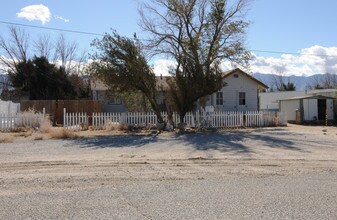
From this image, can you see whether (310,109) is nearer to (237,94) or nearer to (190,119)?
(237,94)

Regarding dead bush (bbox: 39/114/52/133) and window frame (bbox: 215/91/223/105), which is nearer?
dead bush (bbox: 39/114/52/133)

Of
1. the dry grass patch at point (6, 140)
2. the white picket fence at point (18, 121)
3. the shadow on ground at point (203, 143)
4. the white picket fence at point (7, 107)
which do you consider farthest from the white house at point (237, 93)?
the dry grass patch at point (6, 140)

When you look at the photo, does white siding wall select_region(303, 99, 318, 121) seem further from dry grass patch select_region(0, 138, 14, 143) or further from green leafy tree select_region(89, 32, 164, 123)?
dry grass patch select_region(0, 138, 14, 143)

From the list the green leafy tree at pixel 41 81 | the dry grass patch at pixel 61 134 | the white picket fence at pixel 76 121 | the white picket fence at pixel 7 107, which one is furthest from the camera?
the green leafy tree at pixel 41 81

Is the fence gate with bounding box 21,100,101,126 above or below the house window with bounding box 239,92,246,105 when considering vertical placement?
below

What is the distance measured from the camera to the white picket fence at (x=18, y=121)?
22828 millimetres

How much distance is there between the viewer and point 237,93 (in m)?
38.2

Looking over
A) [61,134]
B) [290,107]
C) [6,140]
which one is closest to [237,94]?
[290,107]

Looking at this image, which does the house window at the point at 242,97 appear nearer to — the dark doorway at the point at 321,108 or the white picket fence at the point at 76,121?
the dark doorway at the point at 321,108

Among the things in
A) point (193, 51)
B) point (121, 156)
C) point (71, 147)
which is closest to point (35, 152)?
point (71, 147)

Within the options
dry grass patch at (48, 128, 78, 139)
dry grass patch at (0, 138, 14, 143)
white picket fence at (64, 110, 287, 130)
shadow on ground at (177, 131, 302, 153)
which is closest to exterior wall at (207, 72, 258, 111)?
white picket fence at (64, 110, 287, 130)

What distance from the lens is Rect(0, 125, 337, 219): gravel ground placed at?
21.1 ft

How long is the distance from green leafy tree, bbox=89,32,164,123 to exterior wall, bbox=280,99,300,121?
17409 mm

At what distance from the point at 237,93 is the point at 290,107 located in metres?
4.97
